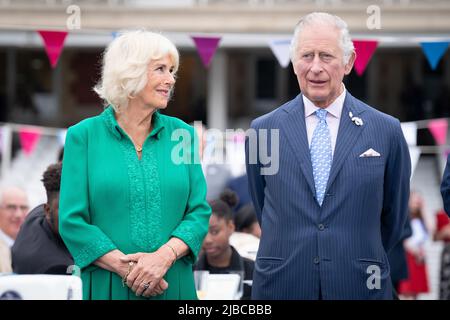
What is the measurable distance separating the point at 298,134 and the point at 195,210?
1.86 feet

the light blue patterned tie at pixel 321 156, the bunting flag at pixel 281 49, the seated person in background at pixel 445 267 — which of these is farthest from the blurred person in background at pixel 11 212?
the seated person in background at pixel 445 267

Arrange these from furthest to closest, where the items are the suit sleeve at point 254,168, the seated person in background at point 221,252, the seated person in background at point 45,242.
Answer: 1. the seated person in background at point 221,252
2. the seated person in background at point 45,242
3. the suit sleeve at point 254,168

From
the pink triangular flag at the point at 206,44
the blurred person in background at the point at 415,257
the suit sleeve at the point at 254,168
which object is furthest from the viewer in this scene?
the blurred person in background at the point at 415,257

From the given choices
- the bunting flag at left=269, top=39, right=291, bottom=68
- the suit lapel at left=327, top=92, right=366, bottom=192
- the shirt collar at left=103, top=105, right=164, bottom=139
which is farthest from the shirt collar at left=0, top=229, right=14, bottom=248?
the suit lapel at left=327, top=92, right=366, bottom=192

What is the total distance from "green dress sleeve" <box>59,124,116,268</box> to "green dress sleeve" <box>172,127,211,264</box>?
349 mm

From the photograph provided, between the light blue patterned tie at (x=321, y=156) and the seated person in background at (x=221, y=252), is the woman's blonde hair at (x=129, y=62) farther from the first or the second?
the seated person in background at (x=221, y=252)

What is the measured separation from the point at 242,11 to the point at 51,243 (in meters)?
20.1

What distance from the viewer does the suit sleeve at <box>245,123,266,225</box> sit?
4863 mm

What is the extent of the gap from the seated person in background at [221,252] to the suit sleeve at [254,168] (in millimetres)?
1640

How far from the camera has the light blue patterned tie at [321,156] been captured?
4617mm

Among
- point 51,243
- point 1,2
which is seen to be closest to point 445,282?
point 51,243

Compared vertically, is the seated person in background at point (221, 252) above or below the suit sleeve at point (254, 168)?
below

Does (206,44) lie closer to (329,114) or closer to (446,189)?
(446,189)

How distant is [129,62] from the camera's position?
461cm
